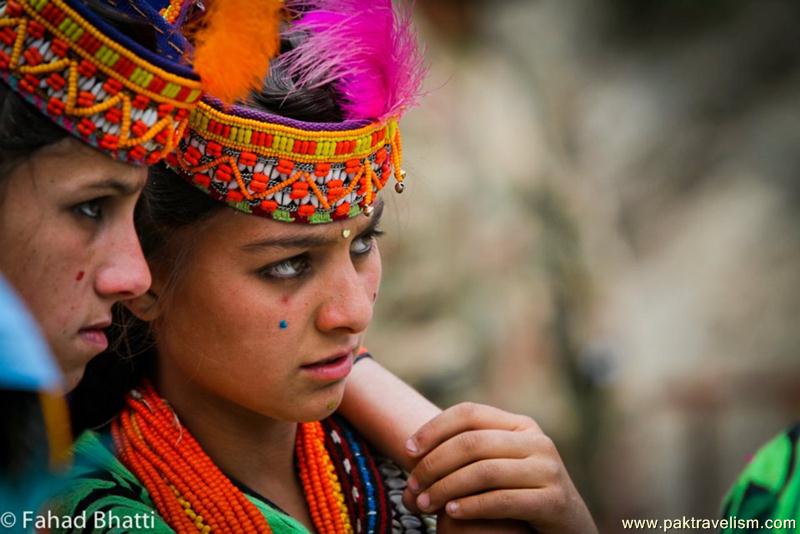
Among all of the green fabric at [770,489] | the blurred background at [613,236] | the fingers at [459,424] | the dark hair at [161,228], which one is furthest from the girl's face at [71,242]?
the blurred background at [613,236]

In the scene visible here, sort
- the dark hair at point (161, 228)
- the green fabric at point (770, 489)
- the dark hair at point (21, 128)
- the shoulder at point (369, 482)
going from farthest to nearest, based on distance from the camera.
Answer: the shoulder at point (369, 482)
the green fabric at point (770, 489)
the dark hair at point (161, 228)
the dark hair at point (21, 128)

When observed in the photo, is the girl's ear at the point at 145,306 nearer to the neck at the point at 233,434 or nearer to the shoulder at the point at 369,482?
the neck at the point at 233,434

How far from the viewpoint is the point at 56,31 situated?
5.50ft

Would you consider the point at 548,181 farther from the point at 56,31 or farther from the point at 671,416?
the point at 56,31

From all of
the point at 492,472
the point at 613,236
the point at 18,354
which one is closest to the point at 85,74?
the point at 18,354

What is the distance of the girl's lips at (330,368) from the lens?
85.2 inches

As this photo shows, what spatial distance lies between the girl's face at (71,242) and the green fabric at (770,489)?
4.58 ft

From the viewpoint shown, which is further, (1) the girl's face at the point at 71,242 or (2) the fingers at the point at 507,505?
(2) the fingers at the point at 507,505

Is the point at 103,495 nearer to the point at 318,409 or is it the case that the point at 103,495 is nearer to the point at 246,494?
the point at 246,494

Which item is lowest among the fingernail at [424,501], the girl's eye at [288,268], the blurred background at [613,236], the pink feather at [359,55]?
the fingernail at [424,501]

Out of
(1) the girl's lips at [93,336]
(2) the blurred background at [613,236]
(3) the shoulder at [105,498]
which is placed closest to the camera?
(1) the girl's lips at [93,336]

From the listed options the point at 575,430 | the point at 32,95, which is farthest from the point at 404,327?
the point at 32,95

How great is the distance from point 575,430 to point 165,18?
13.1 feet

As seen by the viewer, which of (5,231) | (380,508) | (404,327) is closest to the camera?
(5,231)
